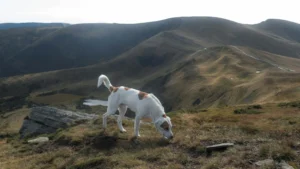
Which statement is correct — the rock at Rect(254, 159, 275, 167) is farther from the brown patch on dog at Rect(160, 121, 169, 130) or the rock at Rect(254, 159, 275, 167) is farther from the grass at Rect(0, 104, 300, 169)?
the brown patch on dog at Rect(160, 121, 169, 130)

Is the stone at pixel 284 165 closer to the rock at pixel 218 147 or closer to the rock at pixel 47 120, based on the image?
the rock at pixel 218 147

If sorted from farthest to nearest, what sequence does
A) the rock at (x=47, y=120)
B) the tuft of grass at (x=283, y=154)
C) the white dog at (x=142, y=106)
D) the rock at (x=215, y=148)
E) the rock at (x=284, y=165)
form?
the rock at (x=47, y=120) < the white dog at (x=142, y=106) < the rock at (x=215, y=148) < the tuft of grass at (x=283, y=154) < the rock at (x=284, y=165)

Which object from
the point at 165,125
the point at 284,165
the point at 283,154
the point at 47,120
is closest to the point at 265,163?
the point at 284,165

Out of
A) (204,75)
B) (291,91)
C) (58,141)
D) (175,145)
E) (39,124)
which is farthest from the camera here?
(204,75)

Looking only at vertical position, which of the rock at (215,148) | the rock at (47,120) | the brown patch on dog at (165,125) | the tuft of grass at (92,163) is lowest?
the rock at (47,120)

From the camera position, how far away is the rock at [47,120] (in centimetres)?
2973

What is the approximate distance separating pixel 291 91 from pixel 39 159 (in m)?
49.5

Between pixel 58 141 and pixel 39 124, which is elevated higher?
pixel 58 141

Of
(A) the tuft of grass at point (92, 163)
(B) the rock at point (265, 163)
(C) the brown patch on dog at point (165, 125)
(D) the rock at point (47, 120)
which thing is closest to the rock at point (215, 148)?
(B) the rock at point (265, 163)

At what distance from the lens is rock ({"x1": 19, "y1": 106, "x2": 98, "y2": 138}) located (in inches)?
1171

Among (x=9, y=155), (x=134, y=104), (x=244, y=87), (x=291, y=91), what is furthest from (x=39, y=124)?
(x=244, y=87)

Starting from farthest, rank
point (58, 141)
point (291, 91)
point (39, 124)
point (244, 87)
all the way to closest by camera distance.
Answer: point (244, 87) < point (291, 91) < point (39, 124) < point (58, 141)

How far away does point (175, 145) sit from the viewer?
14.9 m

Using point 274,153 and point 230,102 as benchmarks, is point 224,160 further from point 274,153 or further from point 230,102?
point 230,102
